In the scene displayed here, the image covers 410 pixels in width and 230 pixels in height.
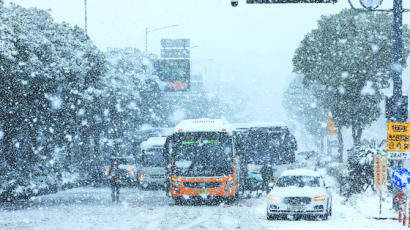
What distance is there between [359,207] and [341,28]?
26488mm

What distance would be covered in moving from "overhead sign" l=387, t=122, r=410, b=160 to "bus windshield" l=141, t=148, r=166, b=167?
19195mm

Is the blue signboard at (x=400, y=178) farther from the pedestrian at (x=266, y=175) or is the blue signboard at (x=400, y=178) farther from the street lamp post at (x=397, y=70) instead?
the pedestrian at (x=266, y=175)

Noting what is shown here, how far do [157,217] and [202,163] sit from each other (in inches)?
229

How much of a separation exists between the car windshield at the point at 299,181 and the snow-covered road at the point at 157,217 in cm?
105

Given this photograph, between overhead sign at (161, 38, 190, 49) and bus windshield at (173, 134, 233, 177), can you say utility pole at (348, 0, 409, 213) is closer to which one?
bus windshield at (173, 134, 233, 177)

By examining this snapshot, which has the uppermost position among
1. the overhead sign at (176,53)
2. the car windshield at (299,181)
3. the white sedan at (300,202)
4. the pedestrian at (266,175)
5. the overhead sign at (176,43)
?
the overhead sign at (176,43)

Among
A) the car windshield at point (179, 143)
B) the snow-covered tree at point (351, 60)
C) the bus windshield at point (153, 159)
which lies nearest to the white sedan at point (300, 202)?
the car windshield at point (179, 143)

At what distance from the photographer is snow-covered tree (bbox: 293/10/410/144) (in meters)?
44.8

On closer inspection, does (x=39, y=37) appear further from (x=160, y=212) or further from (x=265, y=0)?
(x=265, y=0)

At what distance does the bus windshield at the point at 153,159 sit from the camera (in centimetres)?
3678

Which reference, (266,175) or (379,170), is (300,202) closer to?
(379,170)

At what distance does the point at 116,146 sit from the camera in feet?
197

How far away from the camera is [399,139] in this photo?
18.6 metres

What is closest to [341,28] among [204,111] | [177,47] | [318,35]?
[318,35]
